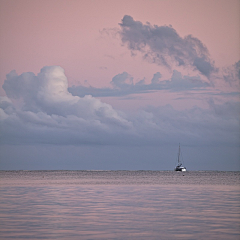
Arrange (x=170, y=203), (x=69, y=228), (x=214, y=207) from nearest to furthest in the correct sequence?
(x=69, y=228) < (x=214, y=207) < (x=170, y=203)

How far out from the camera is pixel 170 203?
52.8 meters

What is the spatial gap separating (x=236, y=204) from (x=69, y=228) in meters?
23.0

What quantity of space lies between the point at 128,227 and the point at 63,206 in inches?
608

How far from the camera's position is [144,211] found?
4462 centimetres

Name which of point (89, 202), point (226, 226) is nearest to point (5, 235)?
point (226, 226)

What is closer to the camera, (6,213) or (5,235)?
(5,235)

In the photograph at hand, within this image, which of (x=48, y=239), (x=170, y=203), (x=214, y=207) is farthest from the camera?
(x=170, y=203)

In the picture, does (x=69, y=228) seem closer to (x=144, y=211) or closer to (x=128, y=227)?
(x=128, y=227)

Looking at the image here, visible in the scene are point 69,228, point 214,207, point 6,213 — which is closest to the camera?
point 69,228

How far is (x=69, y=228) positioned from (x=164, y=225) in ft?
22.6

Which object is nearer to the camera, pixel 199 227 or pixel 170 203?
pixel 199 227

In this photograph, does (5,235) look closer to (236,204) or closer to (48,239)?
(48,239)

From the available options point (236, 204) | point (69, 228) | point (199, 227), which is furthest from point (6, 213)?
point (236, 204)

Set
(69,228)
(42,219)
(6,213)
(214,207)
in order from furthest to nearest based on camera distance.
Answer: (214,207)
(6,213)
(42,219)
(69,228)
